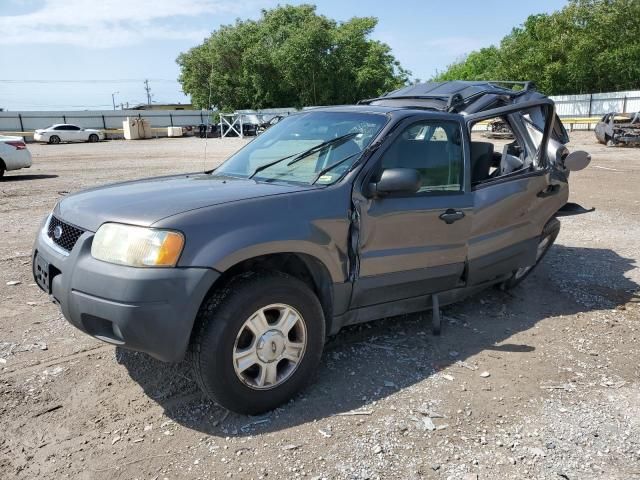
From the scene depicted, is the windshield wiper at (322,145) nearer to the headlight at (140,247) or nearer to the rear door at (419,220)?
the rear door at (419,220)

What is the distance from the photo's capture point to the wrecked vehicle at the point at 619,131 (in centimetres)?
2244

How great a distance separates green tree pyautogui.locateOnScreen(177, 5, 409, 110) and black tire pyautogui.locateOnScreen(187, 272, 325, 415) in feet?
148

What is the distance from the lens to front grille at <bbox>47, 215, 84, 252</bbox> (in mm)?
3176

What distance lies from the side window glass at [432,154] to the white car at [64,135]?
4387 centimetres

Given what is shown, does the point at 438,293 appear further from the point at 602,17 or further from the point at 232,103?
the point at 232,103

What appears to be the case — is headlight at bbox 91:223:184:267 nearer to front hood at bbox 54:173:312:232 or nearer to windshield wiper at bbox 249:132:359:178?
front hood at bbox 54:173:312:232

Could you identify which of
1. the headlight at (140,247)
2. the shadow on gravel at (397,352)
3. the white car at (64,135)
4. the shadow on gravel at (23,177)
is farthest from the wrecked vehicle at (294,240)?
the white car at (64,135)

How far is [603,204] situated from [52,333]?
9.43 metres

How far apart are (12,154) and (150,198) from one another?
13.8m

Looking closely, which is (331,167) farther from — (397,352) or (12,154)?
(12,154)

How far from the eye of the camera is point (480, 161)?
4.50 m

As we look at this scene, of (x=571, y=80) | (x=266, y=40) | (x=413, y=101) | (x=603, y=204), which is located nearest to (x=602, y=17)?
(x=571, y=80)

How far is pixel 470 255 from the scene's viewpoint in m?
4.15

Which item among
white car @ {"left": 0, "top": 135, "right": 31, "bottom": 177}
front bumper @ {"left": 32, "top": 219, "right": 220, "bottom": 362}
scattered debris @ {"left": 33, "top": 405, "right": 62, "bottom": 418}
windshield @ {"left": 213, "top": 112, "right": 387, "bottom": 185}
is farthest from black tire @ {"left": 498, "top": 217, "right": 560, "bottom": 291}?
white car @ {"left": 0, "top": 135, "right": 31, "bottom": 177}
